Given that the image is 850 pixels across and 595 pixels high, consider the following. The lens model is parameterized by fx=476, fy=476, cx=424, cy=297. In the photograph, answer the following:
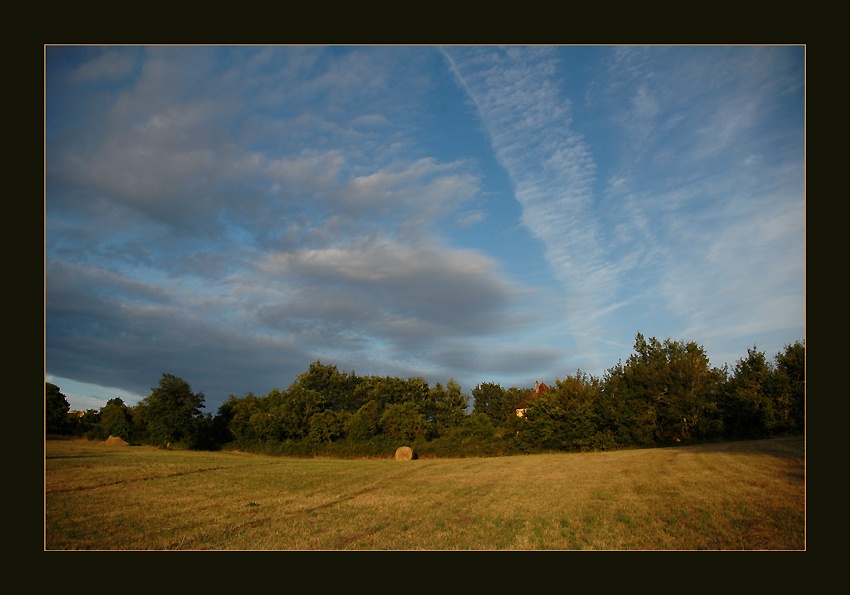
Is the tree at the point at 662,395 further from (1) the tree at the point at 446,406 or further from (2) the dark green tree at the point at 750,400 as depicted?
(1) the tree at the point at 446,406

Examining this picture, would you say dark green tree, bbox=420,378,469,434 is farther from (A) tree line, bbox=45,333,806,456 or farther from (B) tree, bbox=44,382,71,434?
(B) tree, bbox=44,382,71,434

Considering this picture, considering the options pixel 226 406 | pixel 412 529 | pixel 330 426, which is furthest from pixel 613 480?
pixel 330 426

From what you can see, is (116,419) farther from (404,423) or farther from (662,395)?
(662,395)

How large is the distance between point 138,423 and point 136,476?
1392mm

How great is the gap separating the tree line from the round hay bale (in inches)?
39.0

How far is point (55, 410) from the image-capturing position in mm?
7949

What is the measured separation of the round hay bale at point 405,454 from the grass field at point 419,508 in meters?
11.3

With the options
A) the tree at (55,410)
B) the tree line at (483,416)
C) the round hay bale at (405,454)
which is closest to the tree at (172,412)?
the tree line at (483,416)

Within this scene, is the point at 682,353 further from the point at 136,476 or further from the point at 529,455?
the point at 136,476

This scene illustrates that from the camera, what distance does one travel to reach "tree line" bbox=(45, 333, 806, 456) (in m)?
13.7

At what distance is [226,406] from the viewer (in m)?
19.5

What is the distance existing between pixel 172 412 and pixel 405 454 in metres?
13.6

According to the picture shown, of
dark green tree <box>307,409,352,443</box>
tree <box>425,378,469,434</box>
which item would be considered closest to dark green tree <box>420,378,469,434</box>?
tree <box>425,378,469,434</box>

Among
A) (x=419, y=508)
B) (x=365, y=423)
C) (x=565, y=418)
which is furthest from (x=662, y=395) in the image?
(x=419, y=508)
